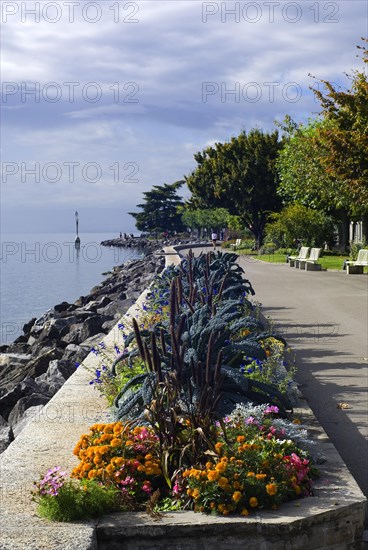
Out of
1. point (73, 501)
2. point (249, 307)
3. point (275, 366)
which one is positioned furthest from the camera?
point (249, 307)

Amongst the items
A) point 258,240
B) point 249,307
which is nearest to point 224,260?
point 249,307

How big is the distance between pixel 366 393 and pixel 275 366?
1262 mm

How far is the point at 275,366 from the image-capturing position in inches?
328

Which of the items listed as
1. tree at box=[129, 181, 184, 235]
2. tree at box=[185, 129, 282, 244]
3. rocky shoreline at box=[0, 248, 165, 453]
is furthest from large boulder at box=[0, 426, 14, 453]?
tree at box=[129, 181, 184, 235]

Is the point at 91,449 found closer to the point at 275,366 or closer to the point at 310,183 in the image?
the point at 275,366

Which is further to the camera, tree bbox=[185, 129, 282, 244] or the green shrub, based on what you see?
tree bbox=[185, 129, 282, 244]

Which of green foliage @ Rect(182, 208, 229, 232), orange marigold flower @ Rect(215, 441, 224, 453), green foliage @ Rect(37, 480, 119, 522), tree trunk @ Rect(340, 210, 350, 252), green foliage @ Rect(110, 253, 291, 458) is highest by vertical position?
green foliage @ Rect(182, 208, 229, 232)

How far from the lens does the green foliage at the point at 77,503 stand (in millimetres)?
4562

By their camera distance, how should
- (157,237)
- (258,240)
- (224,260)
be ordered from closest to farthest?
(224,260), (258,240), (157,237)

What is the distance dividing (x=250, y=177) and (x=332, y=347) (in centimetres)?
5021

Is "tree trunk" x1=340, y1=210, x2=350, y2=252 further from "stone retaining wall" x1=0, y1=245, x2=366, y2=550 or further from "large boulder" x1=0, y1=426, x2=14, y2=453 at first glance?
"stone retaining wall" x1=0, y1=245, x2=366, y2=550

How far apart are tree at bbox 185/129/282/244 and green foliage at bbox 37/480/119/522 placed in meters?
54.8

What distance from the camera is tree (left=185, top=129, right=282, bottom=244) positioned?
6122 cm

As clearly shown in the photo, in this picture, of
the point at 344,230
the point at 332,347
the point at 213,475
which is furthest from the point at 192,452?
the point at 344,230
